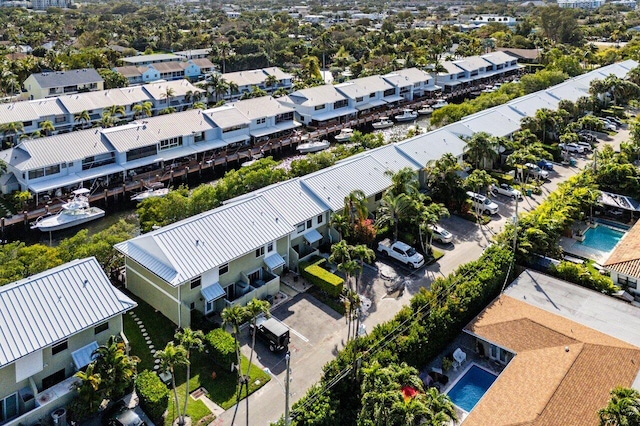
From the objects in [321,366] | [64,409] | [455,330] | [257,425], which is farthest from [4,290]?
[455,330]

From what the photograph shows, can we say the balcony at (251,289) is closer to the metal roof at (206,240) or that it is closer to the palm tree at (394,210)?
the metal roof at (206,240)

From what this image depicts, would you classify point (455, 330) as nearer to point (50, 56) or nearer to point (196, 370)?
point (196, 370)

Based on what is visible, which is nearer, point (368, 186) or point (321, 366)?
point (321, 366)

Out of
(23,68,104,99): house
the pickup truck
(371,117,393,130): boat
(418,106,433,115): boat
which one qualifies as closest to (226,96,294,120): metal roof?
(371,117,393,130): boat

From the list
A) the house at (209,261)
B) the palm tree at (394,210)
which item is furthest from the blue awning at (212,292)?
the palm tree at (394,210)

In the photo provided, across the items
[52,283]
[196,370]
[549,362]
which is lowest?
[196,370]

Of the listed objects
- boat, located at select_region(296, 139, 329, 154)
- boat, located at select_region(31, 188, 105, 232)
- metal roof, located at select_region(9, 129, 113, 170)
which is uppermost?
metal roof, located at select_region(9, 129, 113, 170)

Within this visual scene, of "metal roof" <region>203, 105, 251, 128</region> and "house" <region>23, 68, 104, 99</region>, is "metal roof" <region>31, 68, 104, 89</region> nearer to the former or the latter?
"house" <region>23, 68, 104, 99</region>

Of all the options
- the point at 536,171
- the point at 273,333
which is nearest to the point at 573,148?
the point at 536,171
